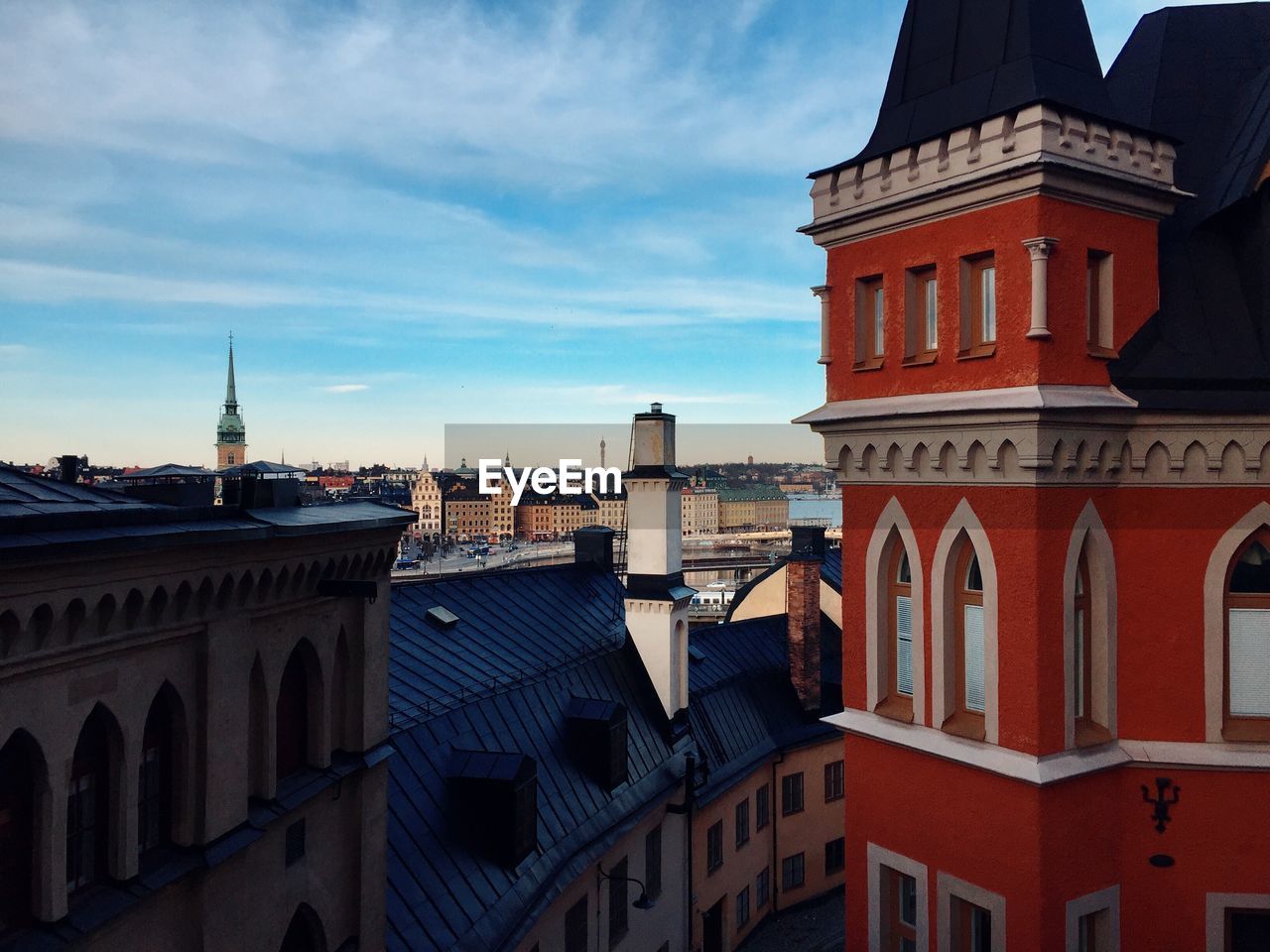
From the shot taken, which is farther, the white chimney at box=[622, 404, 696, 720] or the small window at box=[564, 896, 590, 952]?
the white chimney at box=[622, 404, 696, 720]

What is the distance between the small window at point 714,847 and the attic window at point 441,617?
29.6 feet

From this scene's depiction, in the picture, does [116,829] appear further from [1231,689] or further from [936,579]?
[1231,689]

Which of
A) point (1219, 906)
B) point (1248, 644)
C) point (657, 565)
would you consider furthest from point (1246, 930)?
point (657, 565)

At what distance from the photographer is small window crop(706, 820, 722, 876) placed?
2362 centimetres

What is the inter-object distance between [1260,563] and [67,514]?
1144cm

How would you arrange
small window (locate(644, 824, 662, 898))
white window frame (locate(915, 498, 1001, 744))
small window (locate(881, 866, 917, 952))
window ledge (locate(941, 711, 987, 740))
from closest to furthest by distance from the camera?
white window frame (locate(915, 498, 1001, 744)), window ledge (locate(941, 711, 987, 740)), small window (locate(881, 866, 917, 952)), small window (locate(644, 824, 662, 898))

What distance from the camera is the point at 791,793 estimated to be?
92.1 feet

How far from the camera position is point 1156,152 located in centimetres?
1063

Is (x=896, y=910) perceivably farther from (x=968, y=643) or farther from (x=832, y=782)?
(x=832, y=782)

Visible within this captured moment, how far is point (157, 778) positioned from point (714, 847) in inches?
763

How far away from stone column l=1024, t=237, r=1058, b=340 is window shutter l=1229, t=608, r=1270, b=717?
3.91 meters

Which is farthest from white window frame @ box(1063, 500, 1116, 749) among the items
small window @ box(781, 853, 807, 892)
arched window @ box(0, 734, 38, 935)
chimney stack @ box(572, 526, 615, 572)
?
small window @ box(781, 853, 807, 892)

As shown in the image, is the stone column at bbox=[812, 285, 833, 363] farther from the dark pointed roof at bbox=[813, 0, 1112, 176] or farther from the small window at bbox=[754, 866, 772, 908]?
the small window at bbox=[754, 866, 772, 908]

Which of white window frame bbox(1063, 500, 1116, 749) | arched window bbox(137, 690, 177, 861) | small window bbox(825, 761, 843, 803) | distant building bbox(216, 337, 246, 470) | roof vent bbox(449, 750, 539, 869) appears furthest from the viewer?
distant building bbox(216, 337, 246, 470)
